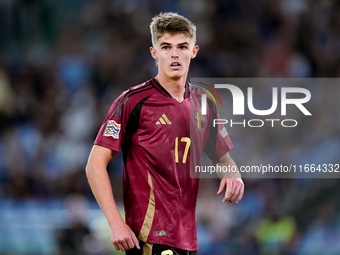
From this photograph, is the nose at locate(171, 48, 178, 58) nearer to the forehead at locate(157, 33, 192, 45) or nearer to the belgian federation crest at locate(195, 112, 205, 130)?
the forehead at locate(157, 33, 192, 45)

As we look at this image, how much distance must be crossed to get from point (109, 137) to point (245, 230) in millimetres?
3674

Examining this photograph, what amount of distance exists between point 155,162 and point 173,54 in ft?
2.45

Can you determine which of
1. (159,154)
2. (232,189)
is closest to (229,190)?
(232,189)

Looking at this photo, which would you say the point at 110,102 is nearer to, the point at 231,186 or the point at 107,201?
the point at 231,186

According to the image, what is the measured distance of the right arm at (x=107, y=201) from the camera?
283cm

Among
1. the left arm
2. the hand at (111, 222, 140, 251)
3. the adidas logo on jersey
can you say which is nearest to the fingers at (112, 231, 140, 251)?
the hand at (111, 222, 140, 251)

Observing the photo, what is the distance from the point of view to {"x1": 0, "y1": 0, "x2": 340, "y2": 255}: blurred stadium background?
6.12 m

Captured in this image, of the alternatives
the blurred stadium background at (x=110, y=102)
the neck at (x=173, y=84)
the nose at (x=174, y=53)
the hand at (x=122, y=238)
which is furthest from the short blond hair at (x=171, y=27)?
the blurred stadium background at (x=110, y=102)

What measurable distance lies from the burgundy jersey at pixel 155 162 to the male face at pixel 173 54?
0.17 meters

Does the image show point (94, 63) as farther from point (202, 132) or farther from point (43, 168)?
point (202, 132)

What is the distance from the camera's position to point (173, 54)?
318 centimetres

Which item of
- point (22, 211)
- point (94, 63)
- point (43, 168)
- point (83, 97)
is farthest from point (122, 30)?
point (22, 211)

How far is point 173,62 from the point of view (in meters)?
3.20

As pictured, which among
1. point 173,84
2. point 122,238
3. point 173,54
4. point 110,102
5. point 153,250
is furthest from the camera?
point 110,102
